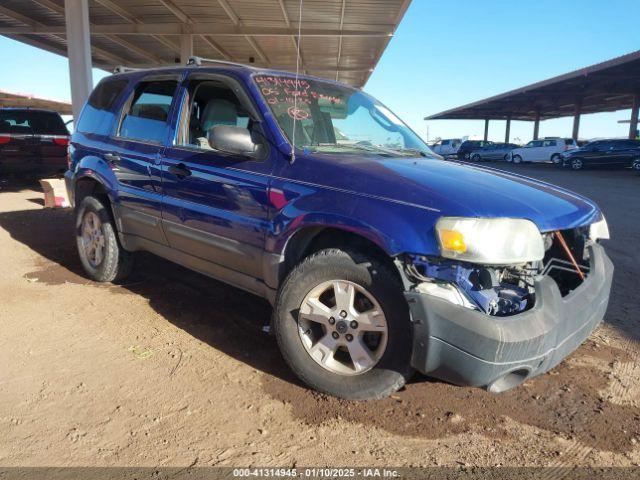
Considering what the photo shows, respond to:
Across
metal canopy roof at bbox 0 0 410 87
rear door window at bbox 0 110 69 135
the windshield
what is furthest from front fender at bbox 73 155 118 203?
metal canopy roof at bbox 0 0 410 87

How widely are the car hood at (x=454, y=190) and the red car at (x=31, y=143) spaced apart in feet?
33.1

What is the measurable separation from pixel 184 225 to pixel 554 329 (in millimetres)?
2575

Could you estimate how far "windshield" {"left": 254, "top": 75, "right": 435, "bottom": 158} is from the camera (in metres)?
3.33

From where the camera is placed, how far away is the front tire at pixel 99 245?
15.2 feet

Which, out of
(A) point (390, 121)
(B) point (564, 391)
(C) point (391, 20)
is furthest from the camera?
(C) point (391, 20)

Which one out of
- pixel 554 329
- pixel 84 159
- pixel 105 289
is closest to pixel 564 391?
pixel 554 329

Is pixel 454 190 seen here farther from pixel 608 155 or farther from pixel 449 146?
pixel 449 146

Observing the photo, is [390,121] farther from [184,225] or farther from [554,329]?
[554,329]

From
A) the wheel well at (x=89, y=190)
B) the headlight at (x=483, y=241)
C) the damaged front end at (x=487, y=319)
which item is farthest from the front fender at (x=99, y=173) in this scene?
the headlight at (x=483, y=241)

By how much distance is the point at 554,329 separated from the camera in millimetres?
2441

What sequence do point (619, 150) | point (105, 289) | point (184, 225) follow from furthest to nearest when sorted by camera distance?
point (619, 150)
point (105, 289)
point (184, 225)

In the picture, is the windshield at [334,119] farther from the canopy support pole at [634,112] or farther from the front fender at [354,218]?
the canopy support pole at [634,112]

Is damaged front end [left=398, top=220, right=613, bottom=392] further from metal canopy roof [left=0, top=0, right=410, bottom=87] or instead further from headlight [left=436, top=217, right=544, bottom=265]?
metal canopy roof [left=0, top=0, right=410, bottom=87]

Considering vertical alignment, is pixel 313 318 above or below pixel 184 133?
below
